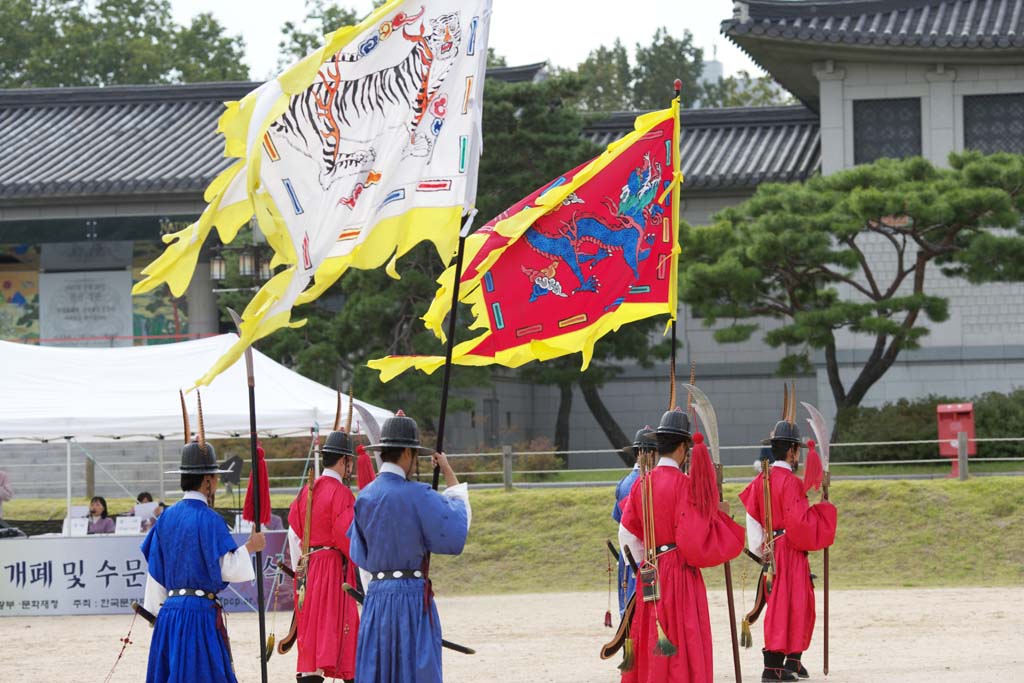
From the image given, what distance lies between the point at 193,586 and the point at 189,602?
88 mm

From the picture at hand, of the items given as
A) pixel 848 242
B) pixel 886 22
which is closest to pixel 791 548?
pixel 848 242

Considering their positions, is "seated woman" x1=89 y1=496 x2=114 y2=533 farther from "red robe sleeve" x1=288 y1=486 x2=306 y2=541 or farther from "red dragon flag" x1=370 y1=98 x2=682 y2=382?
"red dragon flag" x1=370 y1=98 x2=682 y2=382

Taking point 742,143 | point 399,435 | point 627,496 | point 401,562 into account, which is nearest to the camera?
point 401,562

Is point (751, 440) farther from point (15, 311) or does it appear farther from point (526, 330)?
point (526, 330)

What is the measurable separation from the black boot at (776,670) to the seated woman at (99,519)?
33.6 ft

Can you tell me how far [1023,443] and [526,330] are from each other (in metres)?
12.9

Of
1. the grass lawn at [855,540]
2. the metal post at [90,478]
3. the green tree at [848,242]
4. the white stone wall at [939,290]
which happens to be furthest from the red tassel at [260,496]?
the white stone wall at [939,290]

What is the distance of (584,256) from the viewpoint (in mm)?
10680

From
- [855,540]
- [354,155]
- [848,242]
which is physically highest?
[848,242]

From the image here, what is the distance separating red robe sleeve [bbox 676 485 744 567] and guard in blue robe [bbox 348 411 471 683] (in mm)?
1294

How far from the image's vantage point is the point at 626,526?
8.62 meters

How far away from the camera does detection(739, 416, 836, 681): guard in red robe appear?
10648 millimetres

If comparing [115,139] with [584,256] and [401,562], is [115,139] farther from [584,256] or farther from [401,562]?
[401,562]

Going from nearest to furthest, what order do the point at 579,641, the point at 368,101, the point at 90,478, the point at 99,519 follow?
the point at 368,101 → the point at 579,641 → the point at 99,519 → the point at 90,478
